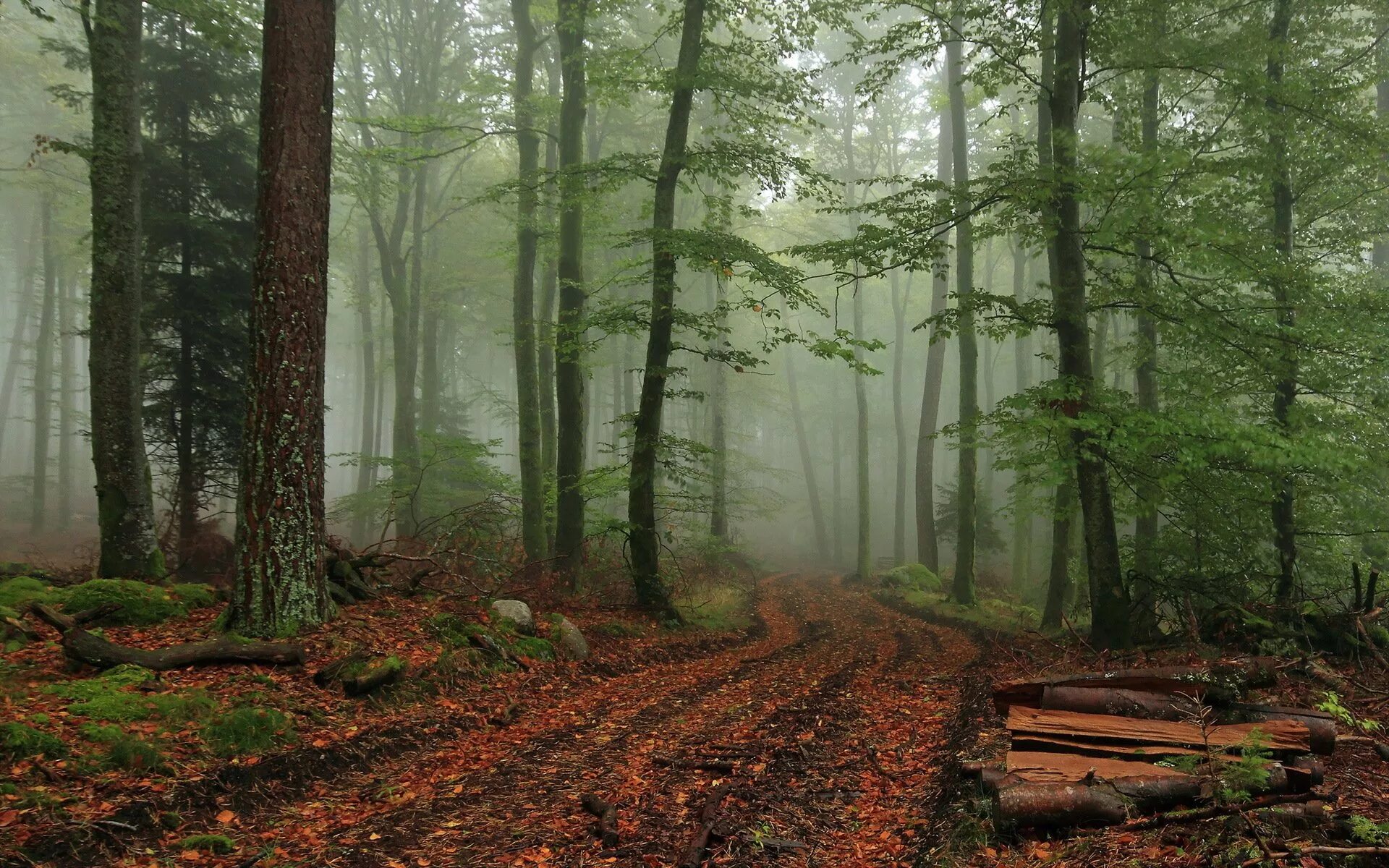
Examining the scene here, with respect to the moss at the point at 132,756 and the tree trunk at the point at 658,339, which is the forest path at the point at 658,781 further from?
the tree trunk at the point at 658,339

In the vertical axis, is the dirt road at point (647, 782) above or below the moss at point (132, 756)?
below

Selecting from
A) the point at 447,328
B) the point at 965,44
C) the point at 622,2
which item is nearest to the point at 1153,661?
the point at 622,2

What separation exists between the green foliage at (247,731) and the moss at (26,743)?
2.60 ft

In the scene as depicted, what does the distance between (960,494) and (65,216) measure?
2905 centimetres

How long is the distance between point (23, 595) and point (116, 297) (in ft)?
12.3

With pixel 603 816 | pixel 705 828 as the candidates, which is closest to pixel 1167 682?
pixel 705 828

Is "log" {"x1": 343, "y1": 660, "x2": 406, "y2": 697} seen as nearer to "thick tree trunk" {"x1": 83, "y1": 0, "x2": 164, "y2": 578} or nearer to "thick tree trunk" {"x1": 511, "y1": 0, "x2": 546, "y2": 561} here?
"thick tree trunk" {"x1": 83, "y1": 0, "x2": 164, "y2": 578}

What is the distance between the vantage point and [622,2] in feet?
39.8

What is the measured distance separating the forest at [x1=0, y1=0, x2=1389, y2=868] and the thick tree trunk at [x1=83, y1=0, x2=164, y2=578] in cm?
5

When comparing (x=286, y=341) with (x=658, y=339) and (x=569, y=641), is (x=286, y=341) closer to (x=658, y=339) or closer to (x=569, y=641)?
(x=569, y=641)

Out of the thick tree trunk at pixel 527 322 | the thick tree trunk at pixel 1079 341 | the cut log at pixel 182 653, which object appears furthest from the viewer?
the thick tree trunk at pixel 527 322

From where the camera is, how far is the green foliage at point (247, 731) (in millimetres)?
4906

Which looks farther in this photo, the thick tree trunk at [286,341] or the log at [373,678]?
the thick tree trunk at [286,341]

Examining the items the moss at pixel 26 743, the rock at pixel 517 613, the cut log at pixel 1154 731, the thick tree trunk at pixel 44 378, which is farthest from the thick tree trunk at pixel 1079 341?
the thick tree trunk at pixel 44 378
